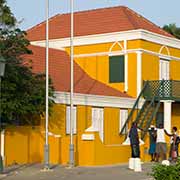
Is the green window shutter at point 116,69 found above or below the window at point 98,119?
above

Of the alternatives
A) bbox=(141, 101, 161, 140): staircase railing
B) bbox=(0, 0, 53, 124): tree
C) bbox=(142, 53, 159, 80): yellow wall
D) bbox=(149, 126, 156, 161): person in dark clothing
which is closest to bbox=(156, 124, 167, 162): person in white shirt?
bbox=(149, 126, 156, 161): person in dark clothing

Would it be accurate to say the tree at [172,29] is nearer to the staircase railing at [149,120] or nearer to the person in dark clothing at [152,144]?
the staircase railing at [149,120]

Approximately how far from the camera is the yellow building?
28.8 m

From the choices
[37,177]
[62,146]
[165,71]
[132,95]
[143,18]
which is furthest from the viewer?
[143,18]

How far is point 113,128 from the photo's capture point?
32500 millimetres

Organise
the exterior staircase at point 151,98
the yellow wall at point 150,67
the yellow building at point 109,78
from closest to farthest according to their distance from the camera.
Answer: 1. the yellow building at point 109,78
2. the exterior staircase at point 151,98
3. the yellow wall at point 150,67

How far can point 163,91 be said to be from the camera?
34438 mm

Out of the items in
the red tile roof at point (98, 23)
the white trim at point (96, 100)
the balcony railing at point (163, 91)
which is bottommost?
the white trim at point (96, 100)

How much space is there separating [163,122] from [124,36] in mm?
5251

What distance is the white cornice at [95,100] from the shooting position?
28.8 meters

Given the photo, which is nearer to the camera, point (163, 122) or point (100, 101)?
point (100, 101)

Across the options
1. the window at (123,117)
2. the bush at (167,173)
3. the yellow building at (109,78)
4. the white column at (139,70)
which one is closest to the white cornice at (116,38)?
the yellow building at (109,78)

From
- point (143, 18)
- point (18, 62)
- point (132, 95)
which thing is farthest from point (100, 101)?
point (143, 18)

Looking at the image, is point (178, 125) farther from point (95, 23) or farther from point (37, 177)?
point (37, 177)
